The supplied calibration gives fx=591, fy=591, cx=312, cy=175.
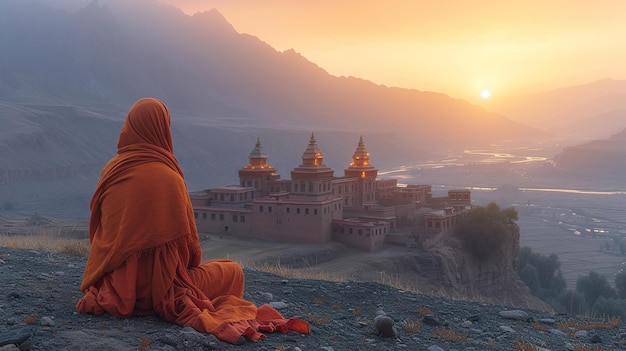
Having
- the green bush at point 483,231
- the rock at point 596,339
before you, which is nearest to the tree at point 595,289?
the green bush at point 483,231

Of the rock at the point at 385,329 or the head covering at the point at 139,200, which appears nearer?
the head covering at the point at 139,200

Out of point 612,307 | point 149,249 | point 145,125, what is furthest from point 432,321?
point 612,307

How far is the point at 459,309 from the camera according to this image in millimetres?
7758

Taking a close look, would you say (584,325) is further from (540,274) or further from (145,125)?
(540,274)

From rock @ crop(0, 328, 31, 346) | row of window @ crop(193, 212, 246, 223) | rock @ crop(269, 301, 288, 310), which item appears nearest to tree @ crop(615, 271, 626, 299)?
row of window @ crop(193, 212, 246, 223)

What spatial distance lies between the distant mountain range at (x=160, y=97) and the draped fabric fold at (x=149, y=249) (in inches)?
2415

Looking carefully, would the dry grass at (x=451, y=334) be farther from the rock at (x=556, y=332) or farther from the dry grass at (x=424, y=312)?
the rock at (x=556, y=332)

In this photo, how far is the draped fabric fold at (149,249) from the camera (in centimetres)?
510

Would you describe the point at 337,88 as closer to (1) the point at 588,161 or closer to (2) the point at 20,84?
(1) the point at 588,161

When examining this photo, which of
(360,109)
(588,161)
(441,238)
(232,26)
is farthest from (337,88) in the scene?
(441,238)

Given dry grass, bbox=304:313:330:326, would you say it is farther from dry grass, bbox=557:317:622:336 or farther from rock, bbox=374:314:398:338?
dry grass, bbox=557:317:622:336

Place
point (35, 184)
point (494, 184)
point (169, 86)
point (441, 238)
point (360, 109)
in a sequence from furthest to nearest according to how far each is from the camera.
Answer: point (360, 109) → point (169, 86) → point (494, 184) → point (35, 184) → point (441, 238)

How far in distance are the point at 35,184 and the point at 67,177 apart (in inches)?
225

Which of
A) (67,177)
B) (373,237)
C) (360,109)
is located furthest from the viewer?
(360,109)
